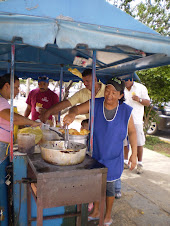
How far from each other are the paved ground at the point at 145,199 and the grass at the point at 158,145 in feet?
4.98

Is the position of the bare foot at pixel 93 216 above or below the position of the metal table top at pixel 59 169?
below

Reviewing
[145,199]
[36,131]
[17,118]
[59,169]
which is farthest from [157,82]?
[59,169]

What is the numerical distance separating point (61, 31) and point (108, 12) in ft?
3.24

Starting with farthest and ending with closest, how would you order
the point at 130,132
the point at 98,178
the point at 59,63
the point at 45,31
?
the point at 59,63, the point at 130,132, the point at 98,178, the point at 45,31

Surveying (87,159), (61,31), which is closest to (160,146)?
(87,159)

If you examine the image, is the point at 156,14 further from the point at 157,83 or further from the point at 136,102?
the point at 136,102

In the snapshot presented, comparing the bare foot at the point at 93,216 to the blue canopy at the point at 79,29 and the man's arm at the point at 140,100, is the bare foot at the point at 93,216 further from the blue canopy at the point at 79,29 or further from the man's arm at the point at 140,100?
the man's arm at the point at 140,100

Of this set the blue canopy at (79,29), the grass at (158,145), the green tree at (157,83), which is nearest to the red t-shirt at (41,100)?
the blue canopy at (79,29)

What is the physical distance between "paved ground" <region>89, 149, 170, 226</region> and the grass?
1.52m

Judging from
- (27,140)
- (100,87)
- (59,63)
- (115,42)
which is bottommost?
(27,140)

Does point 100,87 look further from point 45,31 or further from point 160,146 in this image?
point 160,146

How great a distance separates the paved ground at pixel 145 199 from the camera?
9.21 feet

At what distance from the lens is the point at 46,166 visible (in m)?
1.75

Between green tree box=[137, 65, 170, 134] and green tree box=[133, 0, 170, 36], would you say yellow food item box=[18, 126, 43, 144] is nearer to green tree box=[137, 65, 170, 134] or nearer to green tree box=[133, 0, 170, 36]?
green tree box=[137, 65, 170, 134]
